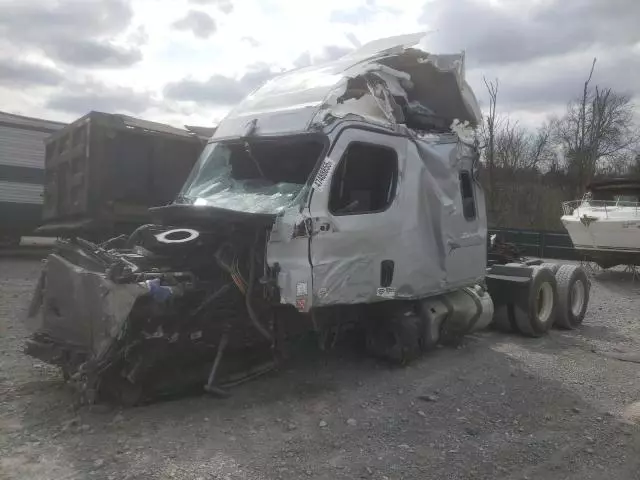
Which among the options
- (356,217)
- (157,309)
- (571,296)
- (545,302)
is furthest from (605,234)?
(157,309)

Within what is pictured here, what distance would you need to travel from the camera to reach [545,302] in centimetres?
897

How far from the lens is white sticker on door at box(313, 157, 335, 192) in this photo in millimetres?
5218

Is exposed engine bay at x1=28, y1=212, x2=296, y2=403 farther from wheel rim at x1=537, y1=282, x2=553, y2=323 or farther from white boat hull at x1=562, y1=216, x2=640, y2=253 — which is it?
white boat hull at x1=562, y1=216, x2=640, y2=253

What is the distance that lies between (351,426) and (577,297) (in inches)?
245

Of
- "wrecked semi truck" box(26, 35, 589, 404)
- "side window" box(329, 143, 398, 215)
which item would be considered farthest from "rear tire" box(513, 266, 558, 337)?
"side window" box(329, 143, 398, 215)

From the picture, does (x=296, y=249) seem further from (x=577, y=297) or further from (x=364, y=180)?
(x=577, y=297)

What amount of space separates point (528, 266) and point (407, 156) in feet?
12.4

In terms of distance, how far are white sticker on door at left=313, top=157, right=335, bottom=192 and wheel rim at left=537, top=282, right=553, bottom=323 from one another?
4921 millimetres

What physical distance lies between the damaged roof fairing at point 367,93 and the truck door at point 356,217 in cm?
33

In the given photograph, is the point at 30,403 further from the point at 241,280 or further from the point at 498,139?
the point at 498,139

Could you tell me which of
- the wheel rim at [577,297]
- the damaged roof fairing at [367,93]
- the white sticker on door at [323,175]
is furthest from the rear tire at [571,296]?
the white sticker on door at [323,175]

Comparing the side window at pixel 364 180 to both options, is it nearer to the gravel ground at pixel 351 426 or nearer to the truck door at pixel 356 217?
the truck door at pixel 356 217

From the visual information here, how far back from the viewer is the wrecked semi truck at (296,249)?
480 centimetres

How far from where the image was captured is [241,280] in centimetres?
504
